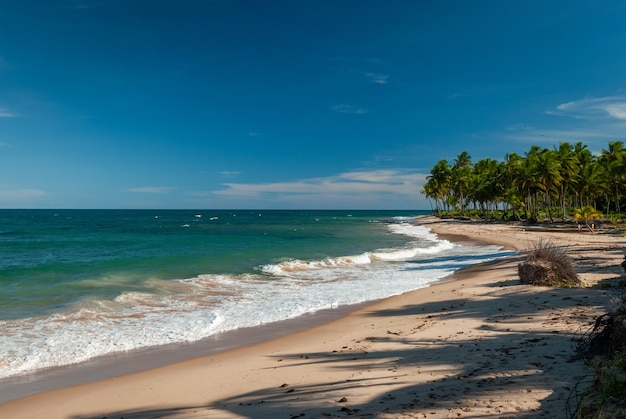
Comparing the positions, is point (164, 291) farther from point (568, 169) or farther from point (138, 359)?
point (568, 169)

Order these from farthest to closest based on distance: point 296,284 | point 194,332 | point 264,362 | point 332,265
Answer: point 332,265
point 296,284
point 194,332
point 264,362

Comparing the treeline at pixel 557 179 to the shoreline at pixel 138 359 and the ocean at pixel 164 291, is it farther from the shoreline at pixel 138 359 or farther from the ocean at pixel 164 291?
the shoreline at pixel 138 359

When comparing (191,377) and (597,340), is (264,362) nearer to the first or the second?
(191,377)

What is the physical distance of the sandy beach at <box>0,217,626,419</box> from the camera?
501 cm

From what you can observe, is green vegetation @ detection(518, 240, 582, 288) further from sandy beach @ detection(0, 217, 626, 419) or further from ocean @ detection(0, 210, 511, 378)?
ocean @ detection(0, 210, 511, 378)

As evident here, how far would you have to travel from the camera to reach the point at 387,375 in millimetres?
6199

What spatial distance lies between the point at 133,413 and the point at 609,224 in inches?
1992

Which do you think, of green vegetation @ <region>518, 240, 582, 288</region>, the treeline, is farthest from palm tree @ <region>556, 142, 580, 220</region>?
green vegetation @ <region>518, 240, 582, 288</region>

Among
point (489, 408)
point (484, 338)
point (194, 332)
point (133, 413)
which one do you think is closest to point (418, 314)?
point (484, 338)

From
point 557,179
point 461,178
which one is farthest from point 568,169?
point 461,178

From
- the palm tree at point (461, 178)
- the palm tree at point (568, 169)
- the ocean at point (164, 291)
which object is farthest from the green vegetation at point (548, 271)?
the palm tree at point (461, 178)

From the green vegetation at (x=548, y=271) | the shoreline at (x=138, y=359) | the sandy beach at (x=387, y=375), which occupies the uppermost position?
the green vegetation at (x=548, y=271)

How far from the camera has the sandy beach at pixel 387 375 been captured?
501cm

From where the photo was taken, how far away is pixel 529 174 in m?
55.7
